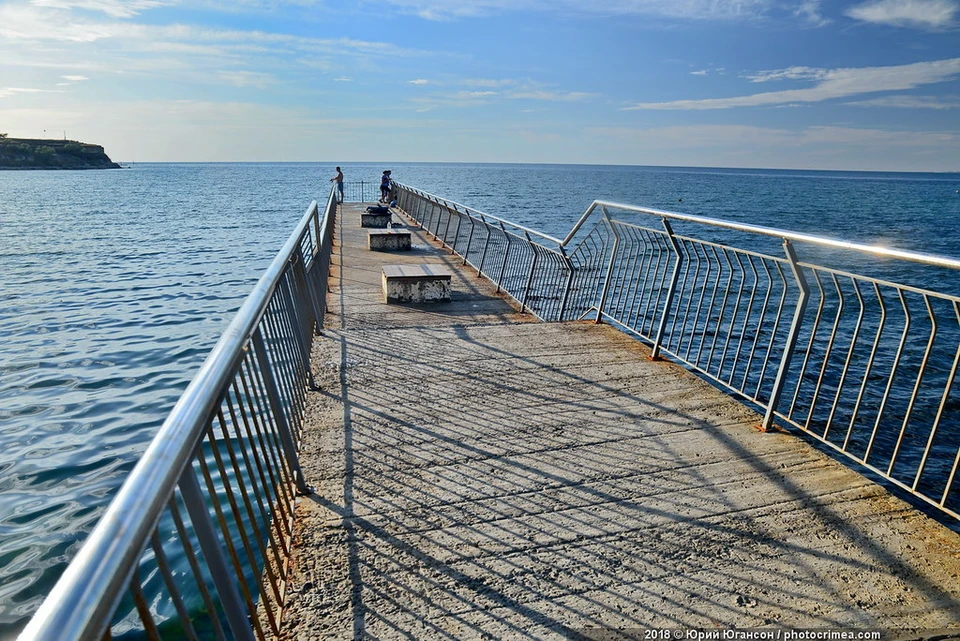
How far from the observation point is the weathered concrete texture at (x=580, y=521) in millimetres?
2775

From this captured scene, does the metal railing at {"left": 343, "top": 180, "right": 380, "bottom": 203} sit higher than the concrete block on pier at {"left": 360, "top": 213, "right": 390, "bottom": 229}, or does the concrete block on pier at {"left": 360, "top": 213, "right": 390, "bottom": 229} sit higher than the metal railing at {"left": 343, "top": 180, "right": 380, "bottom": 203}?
the concrete block on pier at {"left": 360, "top": 213, "right": 390, "bottom": 229}

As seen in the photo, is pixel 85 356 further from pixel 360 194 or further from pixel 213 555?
pixel 360 194

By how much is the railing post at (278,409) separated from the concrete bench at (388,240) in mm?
12384

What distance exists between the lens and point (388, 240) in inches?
625

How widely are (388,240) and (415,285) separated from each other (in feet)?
21.3

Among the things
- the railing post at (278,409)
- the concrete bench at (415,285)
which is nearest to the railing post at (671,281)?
the railing post at (278,409)

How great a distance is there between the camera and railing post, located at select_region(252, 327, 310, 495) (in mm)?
3229

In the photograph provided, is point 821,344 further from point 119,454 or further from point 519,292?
point 119,454

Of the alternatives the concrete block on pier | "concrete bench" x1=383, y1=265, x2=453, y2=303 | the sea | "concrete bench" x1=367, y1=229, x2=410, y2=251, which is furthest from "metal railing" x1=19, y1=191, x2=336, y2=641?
the concrete block on pier

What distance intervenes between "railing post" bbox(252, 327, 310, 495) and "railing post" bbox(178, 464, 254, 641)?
1.28 metres

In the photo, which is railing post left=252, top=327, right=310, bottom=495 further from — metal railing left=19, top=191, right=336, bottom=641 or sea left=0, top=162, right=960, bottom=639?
sea left=0, top=162, right=960, bottom=639

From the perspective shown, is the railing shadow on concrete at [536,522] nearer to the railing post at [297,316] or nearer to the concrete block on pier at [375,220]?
the railing post at [297,316]

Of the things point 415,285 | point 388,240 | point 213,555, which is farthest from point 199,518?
point 388,240

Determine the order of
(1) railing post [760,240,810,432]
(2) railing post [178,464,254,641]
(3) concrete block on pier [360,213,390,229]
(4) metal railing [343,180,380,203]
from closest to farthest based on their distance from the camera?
(2) railing post [178,464,254,641] → (1) railing post [760,240,810,432] → (3) concrete block on pier [360,213,390,229] → (4) metal railing [343,180,380,203]
